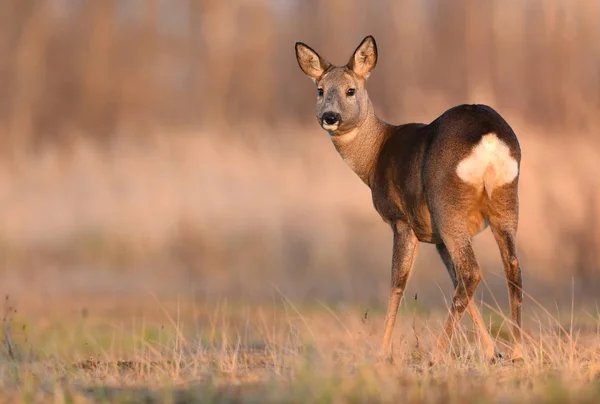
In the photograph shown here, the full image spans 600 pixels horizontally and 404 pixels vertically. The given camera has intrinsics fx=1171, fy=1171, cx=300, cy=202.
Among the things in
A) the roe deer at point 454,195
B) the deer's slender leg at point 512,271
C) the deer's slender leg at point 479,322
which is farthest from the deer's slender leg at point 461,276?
the deer's slender leg at point 479,322

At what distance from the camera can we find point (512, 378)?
7137 mm

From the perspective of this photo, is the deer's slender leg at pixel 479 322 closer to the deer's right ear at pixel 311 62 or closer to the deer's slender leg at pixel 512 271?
the deer's slender leg at pixel 512 271

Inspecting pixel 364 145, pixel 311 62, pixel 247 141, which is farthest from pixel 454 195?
pixel 247 141

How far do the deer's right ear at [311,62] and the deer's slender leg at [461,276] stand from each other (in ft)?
8.48

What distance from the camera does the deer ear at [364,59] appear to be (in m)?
10.5

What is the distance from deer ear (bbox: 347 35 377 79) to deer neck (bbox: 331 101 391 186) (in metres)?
0.45

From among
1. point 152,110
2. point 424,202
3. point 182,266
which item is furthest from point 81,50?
point 424,202

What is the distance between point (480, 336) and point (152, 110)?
911 inches

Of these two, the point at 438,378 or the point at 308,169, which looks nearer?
the point at 438,378

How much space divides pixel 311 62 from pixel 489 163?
9.03 feet

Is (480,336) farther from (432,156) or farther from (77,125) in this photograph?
(77,125)

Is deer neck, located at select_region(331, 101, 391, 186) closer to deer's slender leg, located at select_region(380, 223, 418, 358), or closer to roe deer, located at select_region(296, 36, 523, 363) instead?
roe deer, located at select_region(296, 36, 523, 363)

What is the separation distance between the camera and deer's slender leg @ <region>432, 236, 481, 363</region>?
8688 millimetres

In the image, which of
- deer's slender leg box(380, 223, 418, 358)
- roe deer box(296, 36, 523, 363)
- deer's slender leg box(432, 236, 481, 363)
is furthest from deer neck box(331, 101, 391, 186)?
deer's slender leg box(432, 236, 481, 363)
